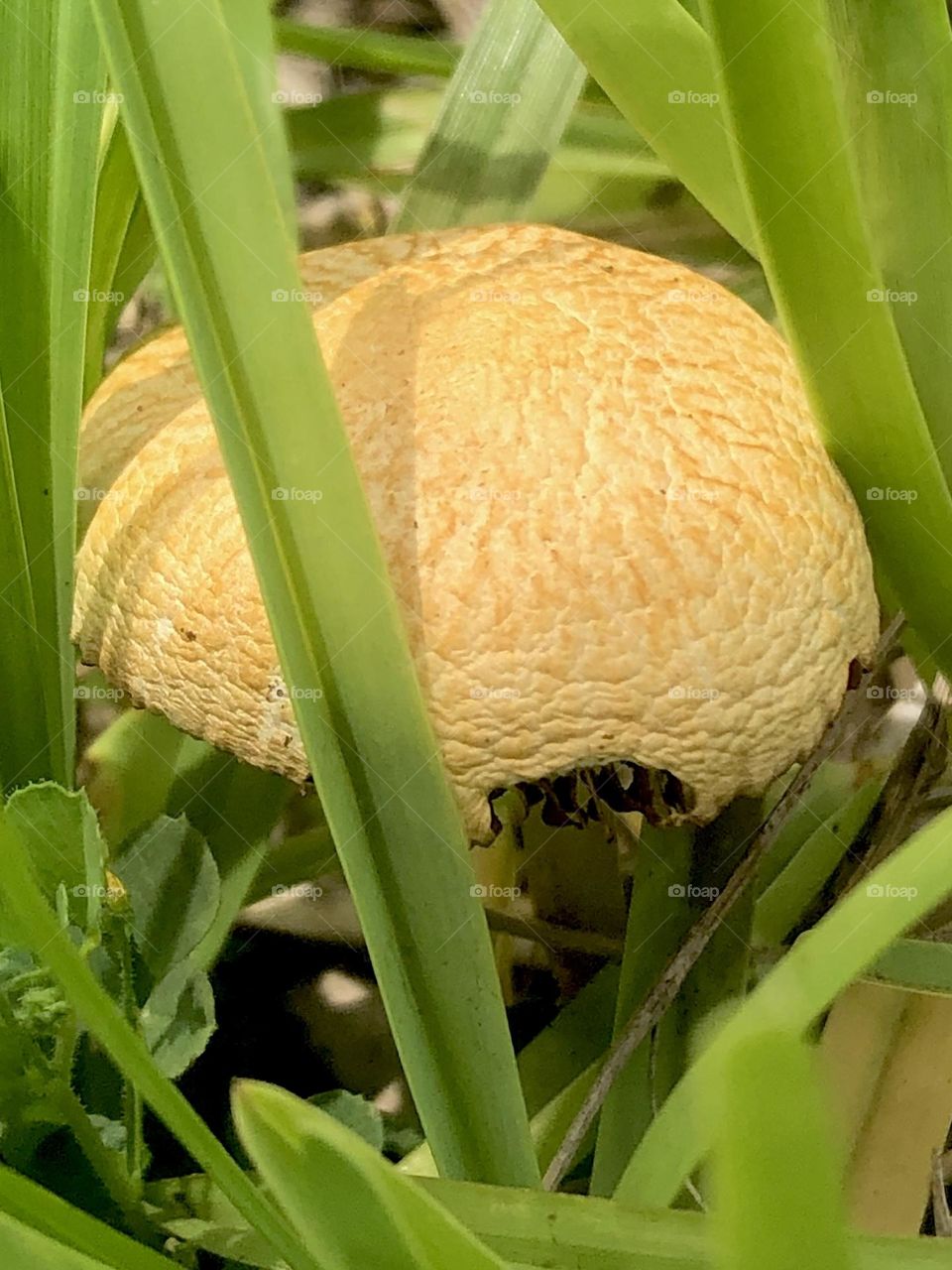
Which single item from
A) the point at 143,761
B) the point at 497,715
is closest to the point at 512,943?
the point at 143,761

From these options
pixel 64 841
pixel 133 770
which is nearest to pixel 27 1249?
pixel 64 841

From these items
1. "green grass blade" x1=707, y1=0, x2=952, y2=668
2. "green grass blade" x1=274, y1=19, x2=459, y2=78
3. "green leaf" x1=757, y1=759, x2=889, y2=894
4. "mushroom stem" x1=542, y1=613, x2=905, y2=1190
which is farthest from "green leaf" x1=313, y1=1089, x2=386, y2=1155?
"green grass blade" x1=274, y1=19, x2=459, y2=78

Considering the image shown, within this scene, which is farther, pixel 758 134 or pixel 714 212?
pixel 714 212

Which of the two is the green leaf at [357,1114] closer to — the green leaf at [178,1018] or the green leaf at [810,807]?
the green leaf at [178,1018]

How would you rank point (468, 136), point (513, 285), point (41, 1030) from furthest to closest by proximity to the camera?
1. point (468, 136)
2. point (513, 285)
3. point (41, 1030)

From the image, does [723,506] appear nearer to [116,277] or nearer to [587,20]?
[587,20]

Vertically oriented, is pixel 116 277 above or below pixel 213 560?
above

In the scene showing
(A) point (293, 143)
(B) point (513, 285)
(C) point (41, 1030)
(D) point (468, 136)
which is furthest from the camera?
(A) point (293, 143)
